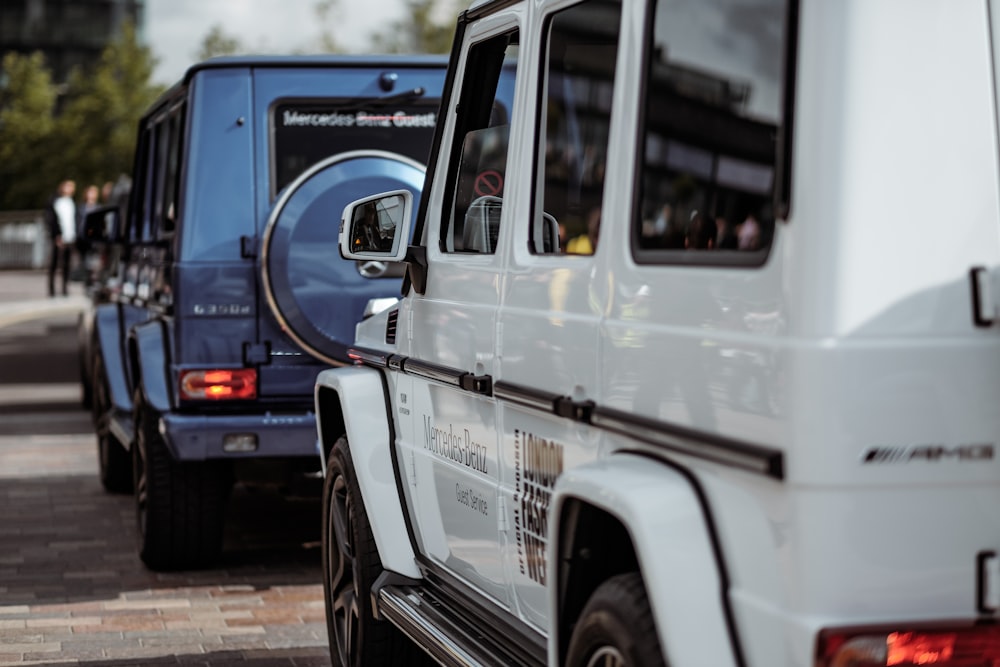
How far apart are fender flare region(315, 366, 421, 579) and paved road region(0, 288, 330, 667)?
46.9 inches

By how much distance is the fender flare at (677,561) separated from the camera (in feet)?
9.52

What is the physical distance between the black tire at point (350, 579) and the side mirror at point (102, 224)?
16.6ft

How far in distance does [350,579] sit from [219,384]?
7.22 ft

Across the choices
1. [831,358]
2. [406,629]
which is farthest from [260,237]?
[831,358]

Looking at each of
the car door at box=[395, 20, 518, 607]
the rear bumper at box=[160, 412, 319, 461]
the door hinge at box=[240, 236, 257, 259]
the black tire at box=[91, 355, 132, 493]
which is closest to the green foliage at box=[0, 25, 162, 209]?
the black tire at box=[91, 355, 132, 493]

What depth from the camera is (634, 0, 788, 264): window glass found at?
9.72 ft

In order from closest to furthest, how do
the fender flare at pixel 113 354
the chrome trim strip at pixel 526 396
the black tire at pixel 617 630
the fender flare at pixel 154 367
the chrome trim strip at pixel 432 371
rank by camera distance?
the black tire at pixel 617 630 → the chrome trim strip at pixel 526 396 → the chrome trim strip at pixel 432 371 → the fender flare at pixel 154 367 → the fender flare at pixel 113 354

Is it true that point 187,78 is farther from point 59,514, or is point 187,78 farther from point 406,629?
point 406,629

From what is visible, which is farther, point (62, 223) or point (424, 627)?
point (62, 223)

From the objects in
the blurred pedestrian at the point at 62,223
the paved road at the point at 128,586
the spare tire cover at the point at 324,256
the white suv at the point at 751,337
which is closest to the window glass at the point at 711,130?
the white suv at the point at 751,337

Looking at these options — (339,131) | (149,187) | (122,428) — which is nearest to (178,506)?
(122,428)

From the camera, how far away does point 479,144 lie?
4953mm

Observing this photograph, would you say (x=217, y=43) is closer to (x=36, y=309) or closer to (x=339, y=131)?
(x=36, y=309)

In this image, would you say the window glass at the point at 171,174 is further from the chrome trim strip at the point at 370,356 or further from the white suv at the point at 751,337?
the white suv at the point at 751,337
